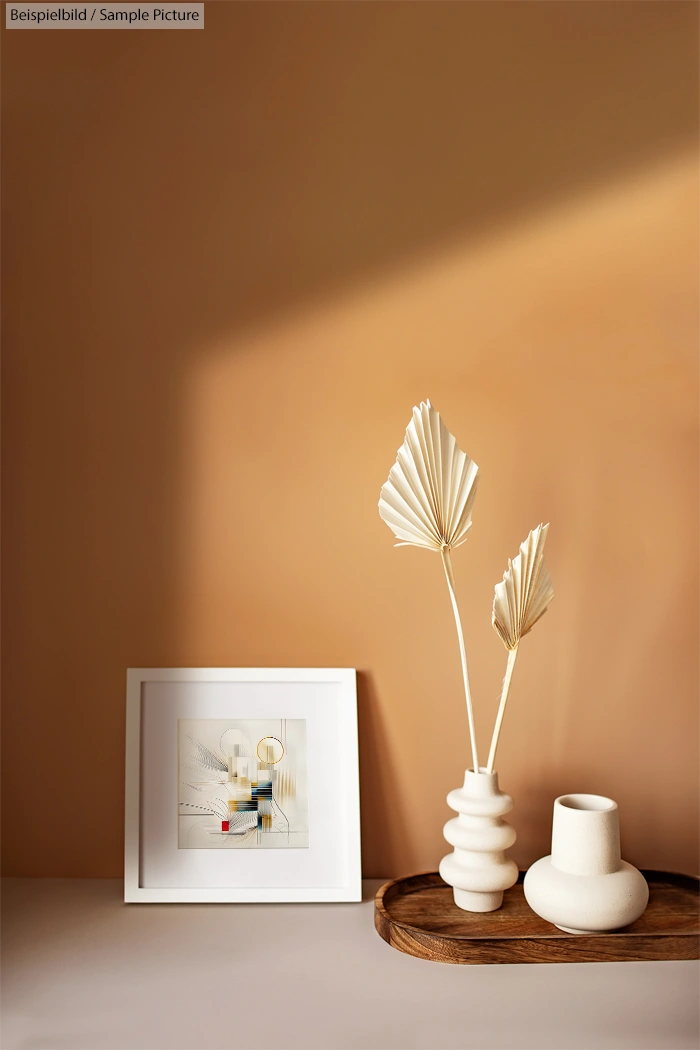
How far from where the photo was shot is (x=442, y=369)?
1126 mm

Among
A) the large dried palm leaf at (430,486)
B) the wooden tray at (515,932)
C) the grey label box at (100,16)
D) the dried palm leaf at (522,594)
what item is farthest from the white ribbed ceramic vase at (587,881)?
the grey label box at (100,16)

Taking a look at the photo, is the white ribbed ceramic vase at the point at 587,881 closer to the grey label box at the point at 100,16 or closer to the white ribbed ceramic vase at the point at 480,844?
the white ribbed ceramic vase at the point at 480,844

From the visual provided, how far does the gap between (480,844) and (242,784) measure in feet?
1.08

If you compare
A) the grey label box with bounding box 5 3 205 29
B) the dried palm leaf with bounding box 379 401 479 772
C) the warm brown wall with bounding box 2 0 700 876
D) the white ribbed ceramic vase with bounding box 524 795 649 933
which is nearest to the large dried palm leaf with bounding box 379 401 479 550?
the dried palm leaf with bounding box 379 401 479 772

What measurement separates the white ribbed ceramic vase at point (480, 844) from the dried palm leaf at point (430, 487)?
0.27m

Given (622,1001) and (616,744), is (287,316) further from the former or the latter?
(622,1001)

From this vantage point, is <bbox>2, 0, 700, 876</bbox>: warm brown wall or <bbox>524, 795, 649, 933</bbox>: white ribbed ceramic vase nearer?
<bbox>524, 795, 649, 933</bbox>: white ribbed ceramic vase

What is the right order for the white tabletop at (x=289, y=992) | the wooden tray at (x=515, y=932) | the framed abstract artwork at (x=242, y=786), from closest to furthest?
1. the white tabletop at (x=289, y=992)
2. the wooden tray at (x=515, y=932)
3. the framed abstract artwork at (x=242, y=786)

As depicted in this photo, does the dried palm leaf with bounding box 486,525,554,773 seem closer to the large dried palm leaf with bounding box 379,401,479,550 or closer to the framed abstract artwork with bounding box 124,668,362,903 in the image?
the large dried palm leaf with bounding box 379,401,479,550

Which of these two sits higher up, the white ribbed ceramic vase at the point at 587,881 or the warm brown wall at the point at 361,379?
the warm brown wall at the point at 361,379

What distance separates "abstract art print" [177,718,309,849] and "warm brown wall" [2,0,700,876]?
0.10 m

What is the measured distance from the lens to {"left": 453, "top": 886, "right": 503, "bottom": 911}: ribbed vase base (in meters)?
0.99

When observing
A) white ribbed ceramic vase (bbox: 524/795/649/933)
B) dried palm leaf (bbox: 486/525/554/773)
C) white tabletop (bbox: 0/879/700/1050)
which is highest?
dried palm leaf (bbox: 486/525/554/773)

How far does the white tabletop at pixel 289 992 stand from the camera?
30.6 inches
